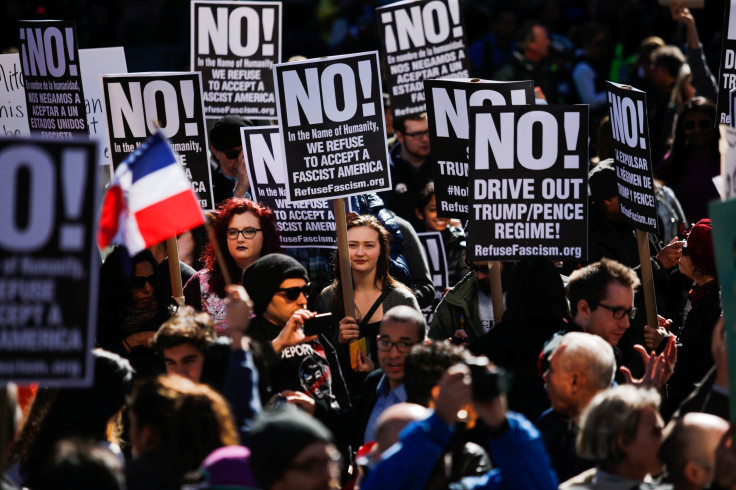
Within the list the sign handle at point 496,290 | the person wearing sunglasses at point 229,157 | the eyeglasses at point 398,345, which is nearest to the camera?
the eyeglasses at point 398,345

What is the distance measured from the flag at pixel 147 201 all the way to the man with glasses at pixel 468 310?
250cm

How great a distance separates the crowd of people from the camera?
4.27m

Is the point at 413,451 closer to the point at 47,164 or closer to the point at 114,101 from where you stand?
the point at 47,164

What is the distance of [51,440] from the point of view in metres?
4.95

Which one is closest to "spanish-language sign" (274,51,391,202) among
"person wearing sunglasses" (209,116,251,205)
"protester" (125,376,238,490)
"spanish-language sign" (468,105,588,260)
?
"spanish-language sign" (468,105,588,260)

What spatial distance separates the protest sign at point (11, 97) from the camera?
974 cm

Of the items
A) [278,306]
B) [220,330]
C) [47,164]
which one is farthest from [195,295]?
[47,164]

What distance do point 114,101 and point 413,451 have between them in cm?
460

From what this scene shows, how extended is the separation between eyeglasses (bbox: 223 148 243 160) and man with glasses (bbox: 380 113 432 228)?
1.36m

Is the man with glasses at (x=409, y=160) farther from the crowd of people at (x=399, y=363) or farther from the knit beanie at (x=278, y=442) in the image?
the knit beanie at (x=278, y=442)

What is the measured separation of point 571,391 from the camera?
5.30 metres

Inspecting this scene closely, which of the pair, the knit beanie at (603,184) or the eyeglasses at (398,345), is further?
the knit beanie at (603,184)

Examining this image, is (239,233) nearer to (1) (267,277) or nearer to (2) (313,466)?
(1) (267,277)

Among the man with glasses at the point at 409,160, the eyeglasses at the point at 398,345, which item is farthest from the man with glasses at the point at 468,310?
the man with glasses at the point at 409,160
